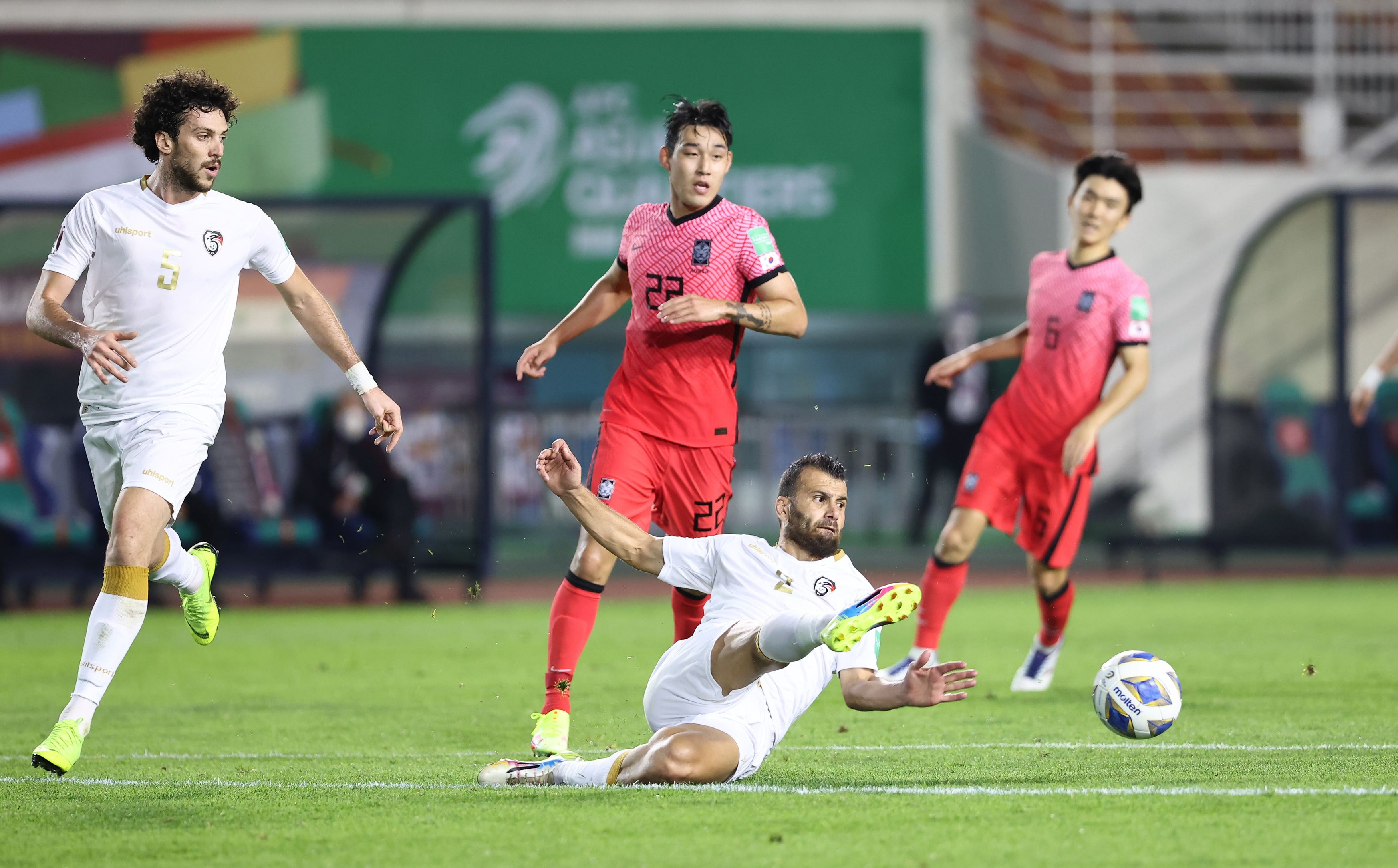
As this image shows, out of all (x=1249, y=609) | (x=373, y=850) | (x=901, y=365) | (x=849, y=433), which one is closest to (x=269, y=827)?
(x=373, y=850)

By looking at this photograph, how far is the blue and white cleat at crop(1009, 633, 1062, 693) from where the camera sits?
840 centimetres

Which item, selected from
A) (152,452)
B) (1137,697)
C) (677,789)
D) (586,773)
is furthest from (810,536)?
(152,452)

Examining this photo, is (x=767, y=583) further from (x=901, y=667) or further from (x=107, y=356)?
(x=901, y=667)

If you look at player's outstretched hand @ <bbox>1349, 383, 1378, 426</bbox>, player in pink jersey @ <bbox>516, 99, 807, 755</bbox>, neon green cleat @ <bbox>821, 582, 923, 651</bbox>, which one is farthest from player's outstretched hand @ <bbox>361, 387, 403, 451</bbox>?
player's outstretched hand @ <bbox>1349, 383, 1378, 426</bbox>

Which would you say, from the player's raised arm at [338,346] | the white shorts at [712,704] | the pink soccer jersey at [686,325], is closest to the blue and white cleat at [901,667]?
the pink soccer jersey at [686,325]

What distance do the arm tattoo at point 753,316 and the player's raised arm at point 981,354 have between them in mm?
2114

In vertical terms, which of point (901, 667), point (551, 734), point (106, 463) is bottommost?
point (901, 667)

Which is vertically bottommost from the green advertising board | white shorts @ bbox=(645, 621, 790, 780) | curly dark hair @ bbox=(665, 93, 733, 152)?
white shorts @ bbox=(645, 621, 790, 780)

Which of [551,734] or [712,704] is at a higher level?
[712,704]

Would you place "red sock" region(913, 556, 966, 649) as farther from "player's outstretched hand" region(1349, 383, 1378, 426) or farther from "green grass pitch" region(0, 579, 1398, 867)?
"player's outstretched hand" region(1349, 383, 1378, 426)

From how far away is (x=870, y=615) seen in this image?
15.7 feet

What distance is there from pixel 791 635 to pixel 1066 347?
3.70 meters

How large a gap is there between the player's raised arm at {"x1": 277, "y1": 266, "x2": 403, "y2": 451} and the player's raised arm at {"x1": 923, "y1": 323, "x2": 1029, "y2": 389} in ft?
9.79

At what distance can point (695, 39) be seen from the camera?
74.3 ft
